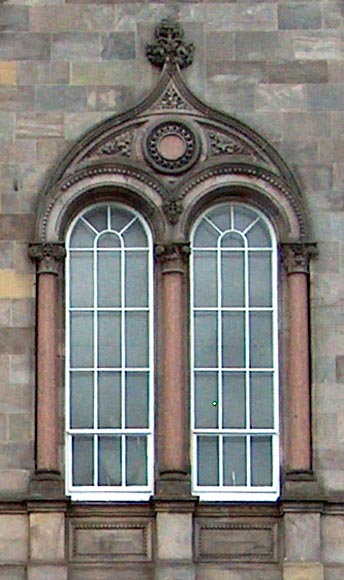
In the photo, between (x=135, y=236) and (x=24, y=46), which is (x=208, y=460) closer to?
(x=135, y=236)

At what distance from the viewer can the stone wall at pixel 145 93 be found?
32375mm

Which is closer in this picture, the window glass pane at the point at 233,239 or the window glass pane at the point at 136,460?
the window glass pane at the point at 136,460

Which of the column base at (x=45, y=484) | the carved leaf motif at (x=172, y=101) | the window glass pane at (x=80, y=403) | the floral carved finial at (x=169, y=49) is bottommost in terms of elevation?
the column base at (x=45, y=484)

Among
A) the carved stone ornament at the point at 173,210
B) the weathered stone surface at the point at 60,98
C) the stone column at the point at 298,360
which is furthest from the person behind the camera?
the weathered stone surface at the point at 60,98

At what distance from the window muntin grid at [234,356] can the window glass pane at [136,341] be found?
636 mm

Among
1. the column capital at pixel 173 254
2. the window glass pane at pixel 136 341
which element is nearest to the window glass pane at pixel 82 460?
the window glass pane at pixel 136 341

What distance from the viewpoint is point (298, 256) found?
107ft

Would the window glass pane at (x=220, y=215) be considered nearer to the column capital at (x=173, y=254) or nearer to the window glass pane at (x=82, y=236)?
the column capital at (x=173, y=254)

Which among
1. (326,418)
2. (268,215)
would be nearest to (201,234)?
(268,215)

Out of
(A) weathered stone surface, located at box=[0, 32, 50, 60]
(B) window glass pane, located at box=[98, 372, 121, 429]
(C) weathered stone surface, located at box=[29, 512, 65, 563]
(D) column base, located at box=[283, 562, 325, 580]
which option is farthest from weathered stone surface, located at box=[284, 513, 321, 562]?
(A) weathered stone surface, located at box=[0, 32, 50, 60]

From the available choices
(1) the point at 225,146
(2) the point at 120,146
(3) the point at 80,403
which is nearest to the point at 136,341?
(3) the point at 80,403

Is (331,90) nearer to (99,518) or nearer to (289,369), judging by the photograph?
(289,369)

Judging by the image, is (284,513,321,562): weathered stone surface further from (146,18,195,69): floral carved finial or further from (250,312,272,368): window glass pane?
(146,18,195,69): floral carved finial

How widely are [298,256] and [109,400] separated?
3154mm
